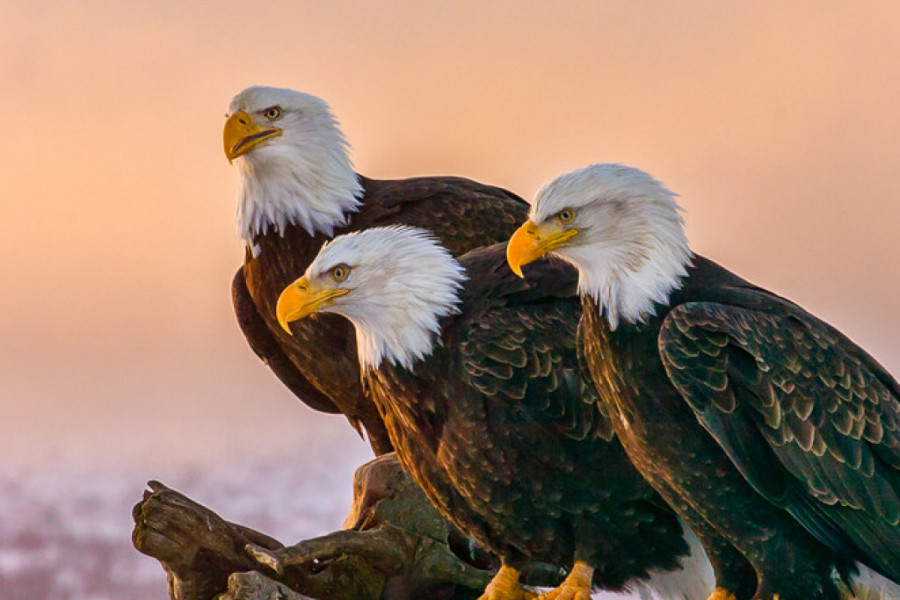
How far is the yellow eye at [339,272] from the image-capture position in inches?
264

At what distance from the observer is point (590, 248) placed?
20.2ft

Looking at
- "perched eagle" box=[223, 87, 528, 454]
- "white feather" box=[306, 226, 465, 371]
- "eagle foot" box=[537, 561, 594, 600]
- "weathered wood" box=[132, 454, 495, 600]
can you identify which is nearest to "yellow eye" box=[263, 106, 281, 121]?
"perched eagle" box=[223, 87, 528, 454]

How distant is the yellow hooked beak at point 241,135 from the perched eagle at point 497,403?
4.35ft

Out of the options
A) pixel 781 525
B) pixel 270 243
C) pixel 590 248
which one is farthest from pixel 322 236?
pixel 781 525

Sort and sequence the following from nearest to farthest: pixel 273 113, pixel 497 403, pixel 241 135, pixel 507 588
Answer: pixel 497 403
pixel 507 588
pixel 241 135
pixel 273 113

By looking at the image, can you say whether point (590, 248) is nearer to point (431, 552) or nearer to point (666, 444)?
point (666, 444)

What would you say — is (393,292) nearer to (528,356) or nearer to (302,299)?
(302,299)

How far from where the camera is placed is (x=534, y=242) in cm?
611

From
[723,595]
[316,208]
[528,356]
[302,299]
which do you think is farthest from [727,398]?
[316,208]

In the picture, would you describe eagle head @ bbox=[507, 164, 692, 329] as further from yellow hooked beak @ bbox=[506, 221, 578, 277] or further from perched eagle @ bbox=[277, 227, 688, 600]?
perched eagle @ bbox=[277, 227, 688, 600]

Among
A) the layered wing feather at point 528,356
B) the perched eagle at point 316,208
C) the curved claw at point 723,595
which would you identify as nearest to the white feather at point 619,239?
the layered wing feather at point 528,356

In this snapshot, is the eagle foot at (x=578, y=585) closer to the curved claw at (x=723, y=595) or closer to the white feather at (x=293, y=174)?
the curved claw at (x=723, y=595)

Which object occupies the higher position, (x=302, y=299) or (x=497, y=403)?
(x=302, y=299)

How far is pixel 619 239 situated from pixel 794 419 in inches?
35.1
